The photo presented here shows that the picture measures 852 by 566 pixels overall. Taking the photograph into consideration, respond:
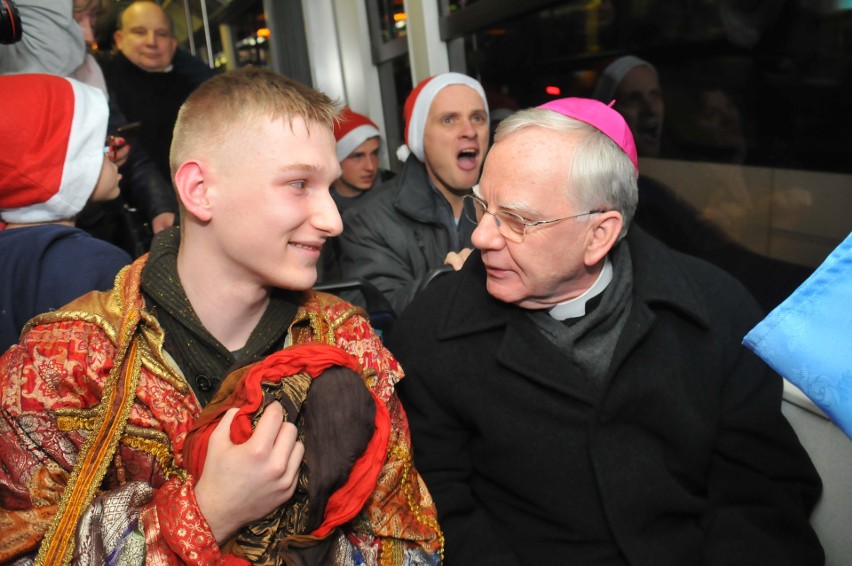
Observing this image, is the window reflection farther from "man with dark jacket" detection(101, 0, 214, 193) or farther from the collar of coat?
the collar of coat

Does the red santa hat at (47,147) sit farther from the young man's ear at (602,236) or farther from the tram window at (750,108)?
the tram window at (750,108)

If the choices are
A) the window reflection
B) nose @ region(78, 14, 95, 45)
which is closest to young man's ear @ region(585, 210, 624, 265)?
nose @ region(78, 14, 95, 45)

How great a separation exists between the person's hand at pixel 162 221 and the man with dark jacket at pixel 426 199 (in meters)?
0.81

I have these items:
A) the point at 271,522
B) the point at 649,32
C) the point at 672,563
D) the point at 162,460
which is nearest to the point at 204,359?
the point at 162,460

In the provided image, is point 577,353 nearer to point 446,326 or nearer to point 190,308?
point 446,326

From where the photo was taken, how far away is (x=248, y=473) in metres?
1.18

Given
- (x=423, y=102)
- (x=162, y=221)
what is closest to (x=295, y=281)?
(x=162, y=221)

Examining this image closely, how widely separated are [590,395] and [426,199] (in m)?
1.91

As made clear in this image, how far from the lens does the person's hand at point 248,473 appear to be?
1.18m

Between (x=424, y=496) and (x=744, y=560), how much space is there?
751 mm

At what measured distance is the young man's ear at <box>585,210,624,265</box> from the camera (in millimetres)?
1728

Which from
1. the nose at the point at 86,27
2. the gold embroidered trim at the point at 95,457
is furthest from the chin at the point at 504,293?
the nose at the point at 86,27

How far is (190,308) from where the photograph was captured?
1461 millimetres

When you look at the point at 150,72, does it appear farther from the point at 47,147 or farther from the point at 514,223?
the point at 514,223
